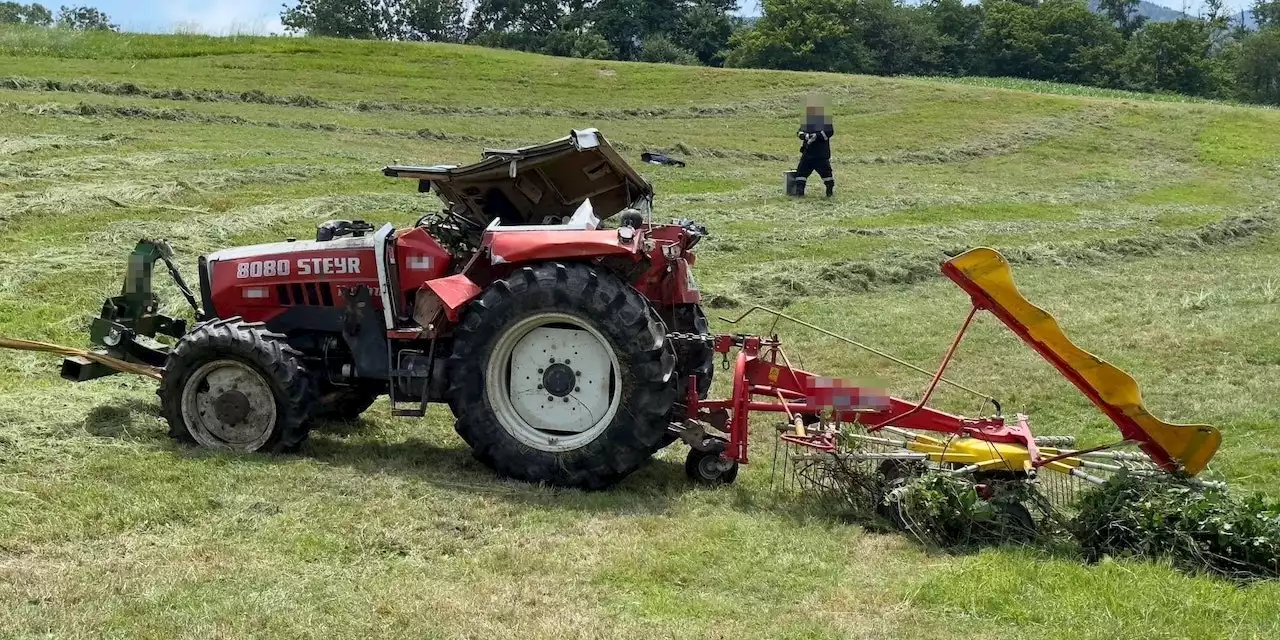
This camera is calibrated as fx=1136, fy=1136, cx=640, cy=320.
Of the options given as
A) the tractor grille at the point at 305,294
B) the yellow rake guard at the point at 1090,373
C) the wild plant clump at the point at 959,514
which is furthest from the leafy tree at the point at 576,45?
the wild plant clump at the point at 959,514

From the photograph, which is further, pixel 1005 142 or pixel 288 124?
pixel 1005 142

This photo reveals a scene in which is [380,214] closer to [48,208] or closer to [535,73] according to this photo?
[48,208]

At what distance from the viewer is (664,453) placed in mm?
7539

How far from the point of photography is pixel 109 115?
70.6 ft

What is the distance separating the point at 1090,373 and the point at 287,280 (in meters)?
4.83

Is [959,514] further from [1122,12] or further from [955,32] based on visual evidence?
[1122,12]

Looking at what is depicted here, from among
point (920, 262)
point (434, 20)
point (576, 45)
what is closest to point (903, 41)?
point (576, 45)

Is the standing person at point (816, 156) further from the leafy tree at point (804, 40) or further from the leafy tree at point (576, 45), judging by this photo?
the leafy tree at point (804, 40)

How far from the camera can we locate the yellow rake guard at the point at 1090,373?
19.1ft

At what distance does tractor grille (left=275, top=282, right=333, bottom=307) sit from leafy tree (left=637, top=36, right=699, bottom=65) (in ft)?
204

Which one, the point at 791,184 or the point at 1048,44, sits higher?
the point at 1048,44

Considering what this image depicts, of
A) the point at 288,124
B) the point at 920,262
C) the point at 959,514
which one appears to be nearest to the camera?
the point at 959,514

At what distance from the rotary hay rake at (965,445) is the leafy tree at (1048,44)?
2873 inches

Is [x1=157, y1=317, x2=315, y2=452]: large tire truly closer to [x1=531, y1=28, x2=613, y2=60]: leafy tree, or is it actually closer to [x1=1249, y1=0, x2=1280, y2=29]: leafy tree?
[x1=531, y1=28, x2=613, y2=60]: leafy tree
